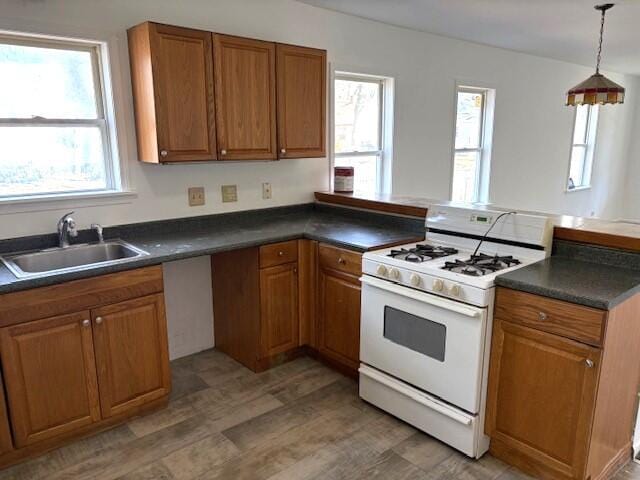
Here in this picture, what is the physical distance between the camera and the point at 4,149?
2416 mm

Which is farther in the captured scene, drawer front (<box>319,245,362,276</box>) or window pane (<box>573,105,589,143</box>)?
window pane (<box>573,105,589,143</box>)

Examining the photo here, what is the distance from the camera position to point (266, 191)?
334cm

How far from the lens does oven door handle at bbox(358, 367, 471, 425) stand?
211 cm

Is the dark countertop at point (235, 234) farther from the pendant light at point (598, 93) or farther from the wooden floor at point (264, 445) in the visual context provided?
the pendant light at point (598, 93)

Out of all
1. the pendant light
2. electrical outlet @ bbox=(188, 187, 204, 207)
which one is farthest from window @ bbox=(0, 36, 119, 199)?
the pendant light

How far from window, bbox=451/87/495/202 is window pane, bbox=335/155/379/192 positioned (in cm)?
108

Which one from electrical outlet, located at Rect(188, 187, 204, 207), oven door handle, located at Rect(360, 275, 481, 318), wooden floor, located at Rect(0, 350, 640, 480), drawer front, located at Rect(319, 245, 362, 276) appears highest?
electrical outlet, located at Rect(188, 187, 204, 207)

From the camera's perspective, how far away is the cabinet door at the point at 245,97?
2670 mm

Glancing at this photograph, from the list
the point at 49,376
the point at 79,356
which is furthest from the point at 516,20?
the point at 49,376

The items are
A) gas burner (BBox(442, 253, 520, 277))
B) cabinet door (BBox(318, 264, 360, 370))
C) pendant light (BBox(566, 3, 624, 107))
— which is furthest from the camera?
pendant light (BBox(566, 3, 624, 107))

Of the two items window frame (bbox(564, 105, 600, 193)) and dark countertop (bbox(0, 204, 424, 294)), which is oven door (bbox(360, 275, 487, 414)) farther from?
window frame (bbox(564, 105, 600, 193))

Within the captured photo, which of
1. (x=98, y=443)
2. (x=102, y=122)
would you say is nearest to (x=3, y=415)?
(x=98, y=443)

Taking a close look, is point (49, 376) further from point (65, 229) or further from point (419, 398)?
point (419, 398)

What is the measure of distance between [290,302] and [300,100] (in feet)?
4.26
